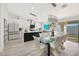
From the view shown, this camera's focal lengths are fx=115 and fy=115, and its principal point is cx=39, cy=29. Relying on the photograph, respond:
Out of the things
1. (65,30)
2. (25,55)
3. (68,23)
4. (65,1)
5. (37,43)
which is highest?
(65,1)

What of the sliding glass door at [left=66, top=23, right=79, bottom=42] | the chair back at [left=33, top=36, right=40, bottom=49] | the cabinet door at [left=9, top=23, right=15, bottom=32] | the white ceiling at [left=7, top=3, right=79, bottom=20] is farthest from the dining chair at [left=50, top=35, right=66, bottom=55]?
the cabinet door at [left=9, top=23, right=15, bottom=32]

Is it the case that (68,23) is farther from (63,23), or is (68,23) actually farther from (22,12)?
(22,12)

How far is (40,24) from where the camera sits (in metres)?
2.89

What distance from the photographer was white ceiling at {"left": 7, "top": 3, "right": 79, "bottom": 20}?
2.84 metres

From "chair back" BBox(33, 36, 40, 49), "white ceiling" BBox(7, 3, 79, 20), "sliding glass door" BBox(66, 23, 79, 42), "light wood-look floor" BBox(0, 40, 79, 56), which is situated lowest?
"light wood-look floor" BBox(0, 40, 79, 56)

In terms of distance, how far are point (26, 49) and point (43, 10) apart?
1.07 m

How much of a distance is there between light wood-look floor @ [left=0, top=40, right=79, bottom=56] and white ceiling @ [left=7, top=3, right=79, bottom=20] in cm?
68

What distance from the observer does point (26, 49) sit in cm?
289

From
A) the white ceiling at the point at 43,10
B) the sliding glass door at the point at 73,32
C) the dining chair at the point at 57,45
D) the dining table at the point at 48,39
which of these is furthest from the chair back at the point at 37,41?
the sliding glass door at the point at 73,32

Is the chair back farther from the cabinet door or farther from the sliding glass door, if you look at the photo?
the sliding glass door

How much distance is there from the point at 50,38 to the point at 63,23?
50cm

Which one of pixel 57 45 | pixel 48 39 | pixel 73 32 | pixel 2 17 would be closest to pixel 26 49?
pixel 48 39

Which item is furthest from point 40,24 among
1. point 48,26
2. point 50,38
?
point 50,38

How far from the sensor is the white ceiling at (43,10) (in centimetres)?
284
